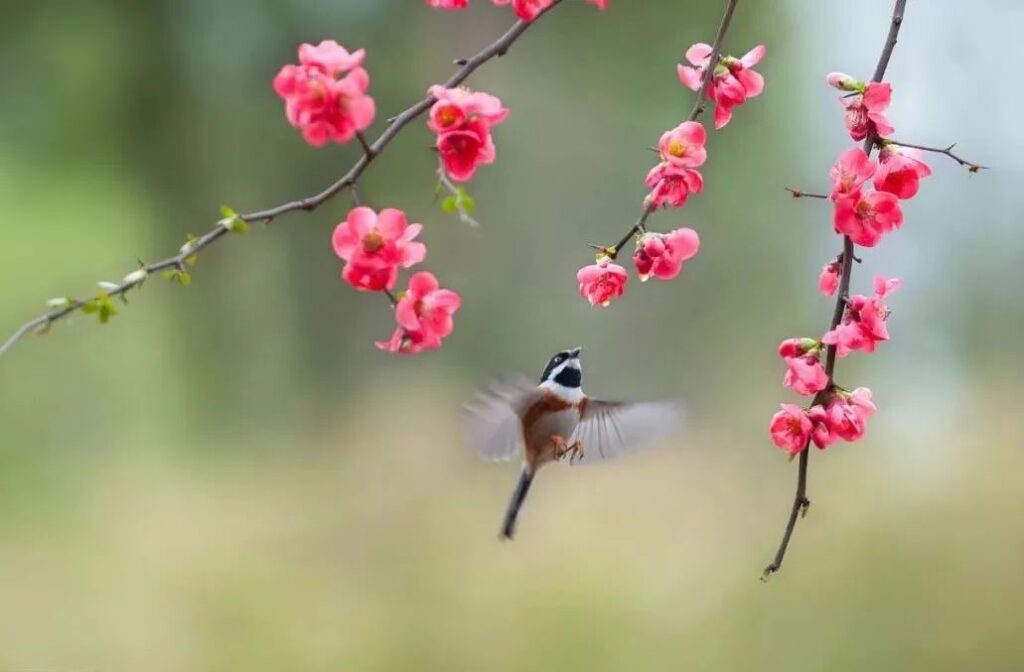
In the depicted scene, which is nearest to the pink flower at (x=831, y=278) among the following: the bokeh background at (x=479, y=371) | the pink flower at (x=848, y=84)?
the pink flower at (x=848, y=84)

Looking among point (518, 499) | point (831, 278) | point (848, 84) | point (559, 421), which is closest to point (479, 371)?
point (518, 499)

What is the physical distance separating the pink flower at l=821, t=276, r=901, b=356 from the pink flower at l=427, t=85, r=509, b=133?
0.31 metres

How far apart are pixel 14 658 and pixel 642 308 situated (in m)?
1.43

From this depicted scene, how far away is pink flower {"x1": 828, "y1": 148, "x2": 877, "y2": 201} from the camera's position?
755 millimetres

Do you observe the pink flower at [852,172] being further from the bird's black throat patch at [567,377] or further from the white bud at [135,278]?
the white bud at [135,278]

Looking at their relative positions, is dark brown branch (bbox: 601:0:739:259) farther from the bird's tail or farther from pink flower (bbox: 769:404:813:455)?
the bird's tail

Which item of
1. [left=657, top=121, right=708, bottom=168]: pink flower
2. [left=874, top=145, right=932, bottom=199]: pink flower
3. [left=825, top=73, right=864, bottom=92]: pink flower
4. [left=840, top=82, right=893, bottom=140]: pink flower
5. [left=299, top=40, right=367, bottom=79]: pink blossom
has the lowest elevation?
A: [left=299, top=40, right=367, bottom=79]: pink blossom

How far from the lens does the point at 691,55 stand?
895 mm

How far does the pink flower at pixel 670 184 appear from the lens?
0.77 m

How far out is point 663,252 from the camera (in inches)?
32.5

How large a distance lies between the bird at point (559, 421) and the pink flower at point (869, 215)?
318 millimetres

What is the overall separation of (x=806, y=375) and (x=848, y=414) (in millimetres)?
47

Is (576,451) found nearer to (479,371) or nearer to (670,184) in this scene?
(670,184)

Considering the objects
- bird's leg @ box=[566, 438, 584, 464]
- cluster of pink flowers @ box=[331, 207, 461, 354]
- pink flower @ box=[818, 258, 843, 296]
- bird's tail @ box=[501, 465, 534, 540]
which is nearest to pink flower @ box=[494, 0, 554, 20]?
cluster of pink flowers @ box=[331, 207, 461, 354]
